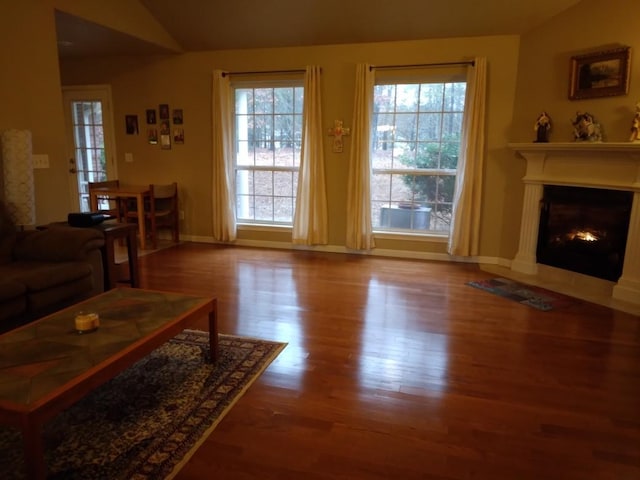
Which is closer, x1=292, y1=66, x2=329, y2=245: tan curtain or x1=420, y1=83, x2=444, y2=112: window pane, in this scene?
x1=420, y1=83, x2=444, y2=112: window pane

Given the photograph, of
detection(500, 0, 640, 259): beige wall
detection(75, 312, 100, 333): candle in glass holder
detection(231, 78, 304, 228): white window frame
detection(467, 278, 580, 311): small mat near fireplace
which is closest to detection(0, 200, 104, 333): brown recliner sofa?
detection(75, 312, 100, 333): candle in glass holder

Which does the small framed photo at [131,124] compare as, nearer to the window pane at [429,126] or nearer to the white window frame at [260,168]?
the white window frame at [260,168]

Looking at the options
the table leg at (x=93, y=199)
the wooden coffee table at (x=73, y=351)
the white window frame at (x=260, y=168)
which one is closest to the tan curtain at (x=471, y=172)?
the white window frame at (x=260, y=168)

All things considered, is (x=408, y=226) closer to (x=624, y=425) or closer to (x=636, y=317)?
(x=636, y=317)

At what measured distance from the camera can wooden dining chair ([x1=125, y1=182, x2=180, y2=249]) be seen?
17.8 ft

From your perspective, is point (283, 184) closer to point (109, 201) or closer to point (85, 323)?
point (109, 201)

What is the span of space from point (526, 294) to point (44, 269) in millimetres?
3735

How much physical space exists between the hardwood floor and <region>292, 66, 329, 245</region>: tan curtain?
1350mm

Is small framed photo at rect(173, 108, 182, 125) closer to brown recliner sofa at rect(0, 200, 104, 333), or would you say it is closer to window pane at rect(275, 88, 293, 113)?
window pane at rect(275, 88, 293, 113)

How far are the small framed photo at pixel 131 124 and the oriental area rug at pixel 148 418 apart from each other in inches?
164

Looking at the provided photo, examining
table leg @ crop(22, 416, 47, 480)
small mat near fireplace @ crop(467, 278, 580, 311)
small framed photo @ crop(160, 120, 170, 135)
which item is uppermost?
small framed photo @ crop(160, 120, 170, 135)

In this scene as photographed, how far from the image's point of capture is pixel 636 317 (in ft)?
11.2

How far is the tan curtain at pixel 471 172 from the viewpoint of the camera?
464 cm

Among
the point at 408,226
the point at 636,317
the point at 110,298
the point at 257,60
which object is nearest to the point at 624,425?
the point at 636,317
